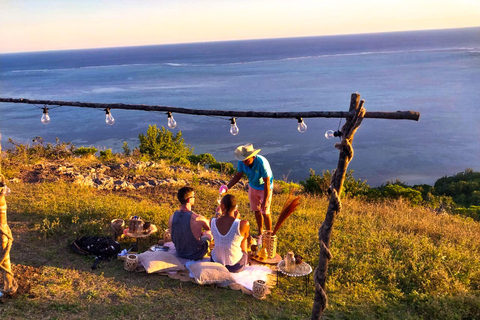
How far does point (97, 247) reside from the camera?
6090 mm

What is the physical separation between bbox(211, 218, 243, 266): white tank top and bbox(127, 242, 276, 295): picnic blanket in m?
0.12

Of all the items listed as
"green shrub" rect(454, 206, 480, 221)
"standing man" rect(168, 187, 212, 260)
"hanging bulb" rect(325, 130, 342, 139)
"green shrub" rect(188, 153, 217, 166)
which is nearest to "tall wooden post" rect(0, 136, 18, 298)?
"standing man" rect(168, 187, 212, 260)

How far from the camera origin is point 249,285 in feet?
17.2

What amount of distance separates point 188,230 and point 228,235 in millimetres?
620

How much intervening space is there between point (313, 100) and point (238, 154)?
186 feet

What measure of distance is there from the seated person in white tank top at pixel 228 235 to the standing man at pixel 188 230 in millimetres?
265

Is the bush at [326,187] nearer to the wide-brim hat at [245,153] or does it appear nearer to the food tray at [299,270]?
the wide-brim hat at [245,153]

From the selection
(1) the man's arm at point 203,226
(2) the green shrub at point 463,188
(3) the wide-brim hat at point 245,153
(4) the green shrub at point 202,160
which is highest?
(3) the wide-brim hat at point 245,153

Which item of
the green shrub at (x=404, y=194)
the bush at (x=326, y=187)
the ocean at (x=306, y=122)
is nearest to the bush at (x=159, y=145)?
the ocean at (x=306, y=122)

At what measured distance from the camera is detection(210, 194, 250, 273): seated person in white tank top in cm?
523

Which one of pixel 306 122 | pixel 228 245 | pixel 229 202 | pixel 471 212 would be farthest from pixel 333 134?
pixel 306 122

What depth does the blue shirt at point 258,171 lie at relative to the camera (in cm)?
617

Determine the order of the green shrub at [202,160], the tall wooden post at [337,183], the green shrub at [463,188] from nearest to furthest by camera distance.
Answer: the tall wooden post at [337,183]
the green shrub at [463,188]
the green shrub at [202,160]

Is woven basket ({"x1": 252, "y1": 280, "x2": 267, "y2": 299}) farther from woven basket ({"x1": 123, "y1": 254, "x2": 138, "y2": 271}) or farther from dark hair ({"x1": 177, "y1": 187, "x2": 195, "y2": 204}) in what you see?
woven basket ({"x1": 123, "y1": 254, "x2": 138, "y2": 271})
